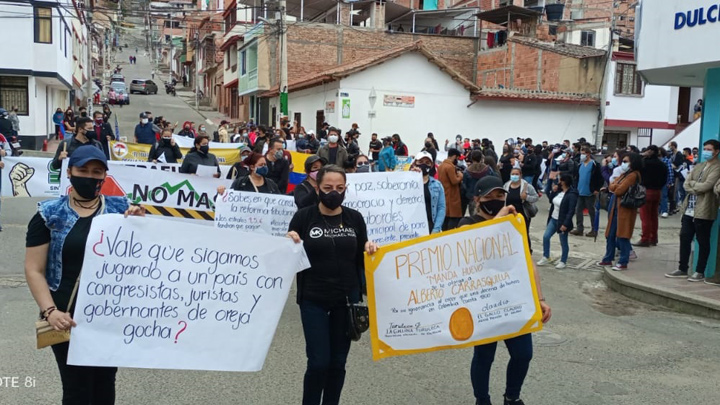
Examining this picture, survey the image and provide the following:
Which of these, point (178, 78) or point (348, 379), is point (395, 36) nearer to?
point (348, 379)

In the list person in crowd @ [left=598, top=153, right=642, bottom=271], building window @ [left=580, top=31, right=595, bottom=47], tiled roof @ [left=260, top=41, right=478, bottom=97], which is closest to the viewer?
person in crowd @ [left=598, top=153, right=642, bottom=271]

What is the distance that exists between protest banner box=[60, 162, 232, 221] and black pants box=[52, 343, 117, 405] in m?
5.69

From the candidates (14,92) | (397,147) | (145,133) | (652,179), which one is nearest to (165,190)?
(652,179)

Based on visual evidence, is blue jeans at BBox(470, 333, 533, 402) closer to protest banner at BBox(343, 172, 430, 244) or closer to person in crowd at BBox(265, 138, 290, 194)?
protest banner at BBox(343, 172, 430, 244)

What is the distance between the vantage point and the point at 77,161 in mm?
3645

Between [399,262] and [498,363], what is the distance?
216 cm

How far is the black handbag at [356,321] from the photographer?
4332 millimetres

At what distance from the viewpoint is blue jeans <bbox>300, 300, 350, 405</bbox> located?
424 centimetres

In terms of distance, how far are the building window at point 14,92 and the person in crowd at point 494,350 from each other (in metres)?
29.2

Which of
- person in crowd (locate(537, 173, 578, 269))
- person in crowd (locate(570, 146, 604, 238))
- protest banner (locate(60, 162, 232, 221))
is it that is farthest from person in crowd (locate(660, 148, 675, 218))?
protest banner (locate(60, 162, 232, 221))

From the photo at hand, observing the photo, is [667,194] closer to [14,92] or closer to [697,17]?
[697,17]

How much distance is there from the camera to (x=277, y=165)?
9.99 meters

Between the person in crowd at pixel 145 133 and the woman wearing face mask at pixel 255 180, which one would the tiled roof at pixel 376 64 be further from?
the woman wearing face mask at pixel 255 180

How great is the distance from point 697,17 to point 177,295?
8.38m
